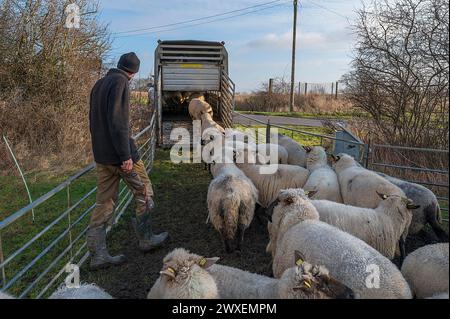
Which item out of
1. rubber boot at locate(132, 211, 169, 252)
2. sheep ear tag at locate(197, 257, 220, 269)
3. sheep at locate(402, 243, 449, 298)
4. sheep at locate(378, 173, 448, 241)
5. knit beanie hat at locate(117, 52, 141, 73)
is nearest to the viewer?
sheep ear tag at locate(197, 257, 220, 269)

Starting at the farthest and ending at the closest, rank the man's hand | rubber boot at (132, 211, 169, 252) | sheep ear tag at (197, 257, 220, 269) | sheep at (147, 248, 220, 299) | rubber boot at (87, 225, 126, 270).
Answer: rubber boot at (132, 211, 169, 252) → rubber boot at (87, 225, 126, 270) → the man's hand → sheep ear tag at (197, 257, 220, 269) → sheep at (147, 248, 220, 299)

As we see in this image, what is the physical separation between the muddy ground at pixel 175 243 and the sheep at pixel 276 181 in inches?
21.4

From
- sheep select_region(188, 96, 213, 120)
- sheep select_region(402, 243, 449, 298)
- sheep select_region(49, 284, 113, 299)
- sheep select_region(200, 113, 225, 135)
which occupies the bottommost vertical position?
sheep select_region(49, 284, 113, 299)

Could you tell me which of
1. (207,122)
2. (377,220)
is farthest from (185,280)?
(207,122)

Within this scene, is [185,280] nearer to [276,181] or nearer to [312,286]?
[312,286]

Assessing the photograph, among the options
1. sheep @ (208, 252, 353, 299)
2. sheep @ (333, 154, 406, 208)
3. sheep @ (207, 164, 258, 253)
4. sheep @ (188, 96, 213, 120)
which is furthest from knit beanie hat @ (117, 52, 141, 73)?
sheep @ (188, 96, 213, 120)

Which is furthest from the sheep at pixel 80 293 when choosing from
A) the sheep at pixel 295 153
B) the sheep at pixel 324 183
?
the sheep at pixel 295 153

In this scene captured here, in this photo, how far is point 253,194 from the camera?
5637 millimetres

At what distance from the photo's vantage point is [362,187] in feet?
17.4

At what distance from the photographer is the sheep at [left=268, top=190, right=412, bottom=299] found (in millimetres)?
2785

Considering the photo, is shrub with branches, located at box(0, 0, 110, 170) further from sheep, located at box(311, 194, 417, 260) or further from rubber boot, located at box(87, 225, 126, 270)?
sheep, located at box(311, 194, 417, 260)

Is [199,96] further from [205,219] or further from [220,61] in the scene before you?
[205,219]

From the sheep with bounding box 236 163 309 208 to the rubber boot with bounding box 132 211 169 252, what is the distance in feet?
6.90

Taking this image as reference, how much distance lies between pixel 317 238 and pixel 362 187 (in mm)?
2226
